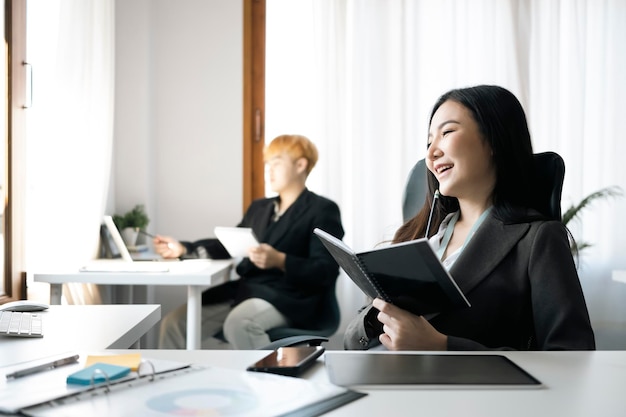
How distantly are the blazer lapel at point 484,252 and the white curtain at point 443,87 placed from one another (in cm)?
234

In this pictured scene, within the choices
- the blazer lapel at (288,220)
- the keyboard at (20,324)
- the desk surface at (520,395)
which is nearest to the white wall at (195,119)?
the blazer lapel at (288,220)

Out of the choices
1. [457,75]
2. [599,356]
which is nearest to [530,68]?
[457,75]

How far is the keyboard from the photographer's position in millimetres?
1398

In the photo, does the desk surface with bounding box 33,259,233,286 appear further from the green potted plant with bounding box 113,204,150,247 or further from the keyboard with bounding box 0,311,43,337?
the keyboard with bounding box 0,311,43,337

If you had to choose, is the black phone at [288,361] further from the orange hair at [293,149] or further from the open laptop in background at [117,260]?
the orange hair at [293,149]

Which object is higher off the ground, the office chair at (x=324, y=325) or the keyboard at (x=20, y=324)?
the keyboard at (x=20, y=324)

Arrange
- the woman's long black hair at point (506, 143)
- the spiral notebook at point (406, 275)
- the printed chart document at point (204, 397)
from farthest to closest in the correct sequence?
the woman's long black hair at point (506, 143), the spiral notebook at point (406, 275), the printed chart document at point (204, 397)

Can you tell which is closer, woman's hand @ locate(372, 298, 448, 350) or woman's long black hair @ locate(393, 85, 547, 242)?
woman's hand @ locate(372, 298, 448, 350)

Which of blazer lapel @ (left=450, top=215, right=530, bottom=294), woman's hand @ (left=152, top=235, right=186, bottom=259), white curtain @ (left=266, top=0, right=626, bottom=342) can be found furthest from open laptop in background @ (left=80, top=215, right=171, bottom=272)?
blazer lapel @ (left=450, top=215, right=530, bottom=294)

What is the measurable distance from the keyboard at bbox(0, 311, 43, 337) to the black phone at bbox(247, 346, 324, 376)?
549 millimetres

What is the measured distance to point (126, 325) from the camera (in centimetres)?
152

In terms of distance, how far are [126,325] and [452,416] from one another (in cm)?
87

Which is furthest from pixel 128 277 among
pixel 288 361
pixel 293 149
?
pixel 288 361

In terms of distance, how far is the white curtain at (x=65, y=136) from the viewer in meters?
2.94
